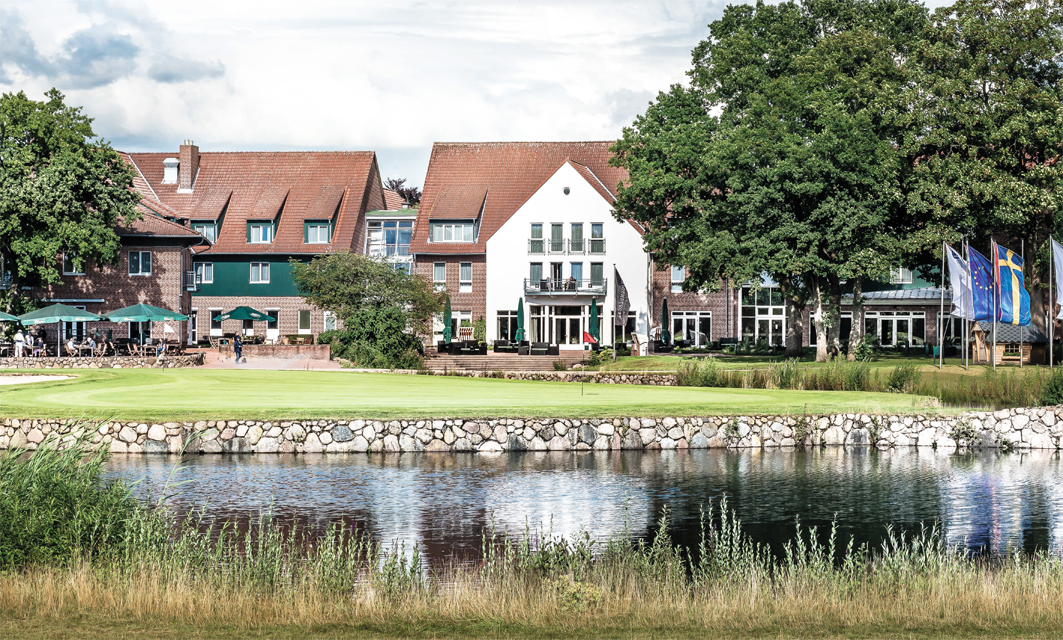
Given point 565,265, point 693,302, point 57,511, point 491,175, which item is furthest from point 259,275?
point 57,511

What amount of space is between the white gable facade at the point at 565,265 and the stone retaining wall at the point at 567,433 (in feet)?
119

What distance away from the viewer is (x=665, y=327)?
61344 millimetres

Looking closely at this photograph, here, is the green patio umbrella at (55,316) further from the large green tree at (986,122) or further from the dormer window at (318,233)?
the large green tree at (986,122)

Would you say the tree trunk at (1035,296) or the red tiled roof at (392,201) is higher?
the red tiled roof at (392,201)

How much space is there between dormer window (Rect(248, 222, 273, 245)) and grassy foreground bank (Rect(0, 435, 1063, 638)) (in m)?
54.6

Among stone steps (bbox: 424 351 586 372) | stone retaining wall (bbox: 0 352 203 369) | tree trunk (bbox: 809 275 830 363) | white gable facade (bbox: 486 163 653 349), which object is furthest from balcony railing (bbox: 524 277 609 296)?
stone retaining wall (bbox: 0 352 203 369)

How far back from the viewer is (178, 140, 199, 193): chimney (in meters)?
68.1

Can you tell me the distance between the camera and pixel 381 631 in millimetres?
9086

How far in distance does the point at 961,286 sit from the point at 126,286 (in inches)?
1713

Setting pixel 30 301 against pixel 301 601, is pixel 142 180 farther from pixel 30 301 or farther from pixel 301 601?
pixel 301 601

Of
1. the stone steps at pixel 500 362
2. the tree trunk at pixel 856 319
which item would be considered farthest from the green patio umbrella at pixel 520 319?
the tree trunk at pixel 856 319

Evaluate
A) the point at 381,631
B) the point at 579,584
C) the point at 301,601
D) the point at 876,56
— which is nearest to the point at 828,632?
the point at 579,584

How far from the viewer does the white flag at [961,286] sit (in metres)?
37.0

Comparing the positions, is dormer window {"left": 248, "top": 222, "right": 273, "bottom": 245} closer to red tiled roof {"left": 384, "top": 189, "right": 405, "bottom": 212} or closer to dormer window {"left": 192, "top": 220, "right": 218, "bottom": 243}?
dormer window {"left": 192, "top": 220, "right": 218, "bottom": 243}
